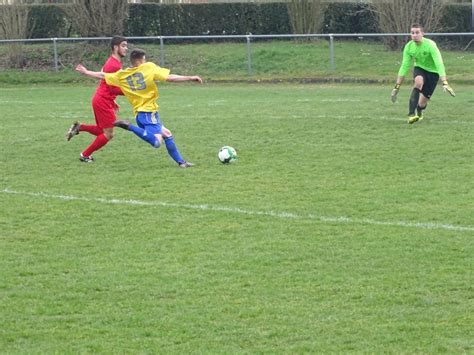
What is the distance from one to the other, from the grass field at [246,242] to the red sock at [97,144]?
22cm

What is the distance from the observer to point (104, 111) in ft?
47.5

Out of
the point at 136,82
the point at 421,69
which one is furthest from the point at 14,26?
the point at 136,82

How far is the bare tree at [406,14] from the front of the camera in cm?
3017

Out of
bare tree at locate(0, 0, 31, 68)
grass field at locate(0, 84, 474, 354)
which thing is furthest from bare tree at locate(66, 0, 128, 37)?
grass field at locate(0, 84, 474, 354)

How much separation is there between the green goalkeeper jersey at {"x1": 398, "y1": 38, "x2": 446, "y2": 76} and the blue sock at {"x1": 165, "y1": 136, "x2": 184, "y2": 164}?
5.14 metres

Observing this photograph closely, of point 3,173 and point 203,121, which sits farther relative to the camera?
point 203,121

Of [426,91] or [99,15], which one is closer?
[426,91]

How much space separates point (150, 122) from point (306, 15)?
64.9 ft

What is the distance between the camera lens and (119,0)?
32.8 meters

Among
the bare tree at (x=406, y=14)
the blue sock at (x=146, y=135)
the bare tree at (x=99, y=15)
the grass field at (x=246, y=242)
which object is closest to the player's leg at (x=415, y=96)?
the grass field at (x=246, y=242)

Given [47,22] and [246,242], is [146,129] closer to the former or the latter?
[246,242]

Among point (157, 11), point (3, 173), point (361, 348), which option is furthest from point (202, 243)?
point (157, 11)

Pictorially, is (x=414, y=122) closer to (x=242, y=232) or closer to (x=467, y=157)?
(x=467, y=157)

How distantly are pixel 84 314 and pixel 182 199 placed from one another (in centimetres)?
423
